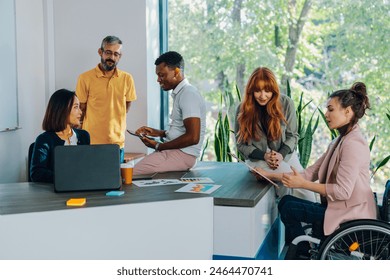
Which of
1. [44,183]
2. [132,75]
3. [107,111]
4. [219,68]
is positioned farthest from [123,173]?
[219,68]

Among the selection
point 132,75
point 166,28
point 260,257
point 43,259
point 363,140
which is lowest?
point 260,257

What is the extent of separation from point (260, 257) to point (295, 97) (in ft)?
8.44

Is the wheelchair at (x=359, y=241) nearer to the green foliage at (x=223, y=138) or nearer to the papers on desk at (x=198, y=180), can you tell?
the papers on desk at (x=198, y=180)

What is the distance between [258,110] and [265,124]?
10 cm

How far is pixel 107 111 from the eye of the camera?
4496mm

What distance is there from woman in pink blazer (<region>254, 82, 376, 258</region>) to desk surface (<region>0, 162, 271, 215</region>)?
0.30 m

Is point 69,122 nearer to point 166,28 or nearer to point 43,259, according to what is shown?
point 43,259

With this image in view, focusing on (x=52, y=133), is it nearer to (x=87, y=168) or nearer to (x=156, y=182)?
(x=87, y=168)

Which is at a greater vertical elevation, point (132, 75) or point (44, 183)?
point (132, 75)

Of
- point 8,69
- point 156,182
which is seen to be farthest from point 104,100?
point 156,182

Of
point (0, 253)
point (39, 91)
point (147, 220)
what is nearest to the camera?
point (0, 253)

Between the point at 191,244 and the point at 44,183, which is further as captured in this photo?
the point at 44,183

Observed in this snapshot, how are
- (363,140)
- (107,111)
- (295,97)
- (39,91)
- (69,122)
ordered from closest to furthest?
(363,140)
(69,122)
(107,111)
(39,91)
(295,97)

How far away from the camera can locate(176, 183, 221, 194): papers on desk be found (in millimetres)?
2828
